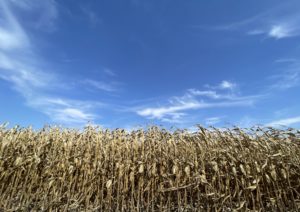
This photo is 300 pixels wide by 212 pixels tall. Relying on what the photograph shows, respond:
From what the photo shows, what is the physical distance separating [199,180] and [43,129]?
546cm

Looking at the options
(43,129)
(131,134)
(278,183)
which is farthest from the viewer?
(43,129)

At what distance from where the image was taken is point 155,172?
593 cm

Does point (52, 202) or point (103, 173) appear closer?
point (52, 202)

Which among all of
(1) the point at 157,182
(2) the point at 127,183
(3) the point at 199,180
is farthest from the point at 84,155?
(3) the point at 199,180

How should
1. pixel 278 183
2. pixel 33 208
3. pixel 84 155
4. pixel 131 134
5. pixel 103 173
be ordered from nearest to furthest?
pixel 278 183, pixel 33 208, pixel 103 173, pixel 84 155, pixel 131 134

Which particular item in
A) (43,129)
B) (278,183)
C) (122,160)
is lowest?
(278,183)

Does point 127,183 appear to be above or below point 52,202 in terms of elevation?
above

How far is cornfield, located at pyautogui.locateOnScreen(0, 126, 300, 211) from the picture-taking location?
529cm

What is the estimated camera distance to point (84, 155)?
6.70m

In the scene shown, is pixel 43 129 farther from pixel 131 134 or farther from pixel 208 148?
pixel 208 148

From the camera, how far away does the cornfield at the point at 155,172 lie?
5293mm

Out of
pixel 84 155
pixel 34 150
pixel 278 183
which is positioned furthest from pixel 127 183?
pixel 278 183

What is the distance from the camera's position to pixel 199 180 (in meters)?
5.46

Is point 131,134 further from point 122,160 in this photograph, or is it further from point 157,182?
point 157,182
